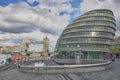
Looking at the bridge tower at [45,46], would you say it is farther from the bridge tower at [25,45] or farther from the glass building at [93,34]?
the glass building at [93,34]

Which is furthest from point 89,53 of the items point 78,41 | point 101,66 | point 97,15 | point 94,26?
point 101,66

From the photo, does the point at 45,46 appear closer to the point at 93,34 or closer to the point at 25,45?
the point at 25,45

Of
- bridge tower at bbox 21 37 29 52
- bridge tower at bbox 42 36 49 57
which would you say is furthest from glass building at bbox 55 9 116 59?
bridge tower at bbox 42 36 49 57

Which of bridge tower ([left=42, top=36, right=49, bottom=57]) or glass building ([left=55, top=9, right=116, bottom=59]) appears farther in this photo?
bridge tower ([left=42, top=36, right=49, bottom=57])

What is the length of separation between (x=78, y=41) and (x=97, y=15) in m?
17.5

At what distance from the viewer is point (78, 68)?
3064 cm

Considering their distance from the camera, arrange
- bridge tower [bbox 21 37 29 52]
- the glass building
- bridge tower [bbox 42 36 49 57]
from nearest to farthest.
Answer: the glass building → bridge tower [bbox 21 37 29 52] → bridge tower [bbox 42 36 49 57]

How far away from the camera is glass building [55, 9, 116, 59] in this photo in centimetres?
9594

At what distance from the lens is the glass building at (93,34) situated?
9594 cm

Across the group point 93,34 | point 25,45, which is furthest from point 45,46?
point 93,34

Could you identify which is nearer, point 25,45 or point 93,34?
point 93,34

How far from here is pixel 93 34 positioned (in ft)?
314

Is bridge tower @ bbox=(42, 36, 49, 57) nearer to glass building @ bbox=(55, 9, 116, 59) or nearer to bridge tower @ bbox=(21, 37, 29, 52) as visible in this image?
bridge tower @ bbox=(21, 37, 29, 52)

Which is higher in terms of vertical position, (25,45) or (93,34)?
(93,34)
